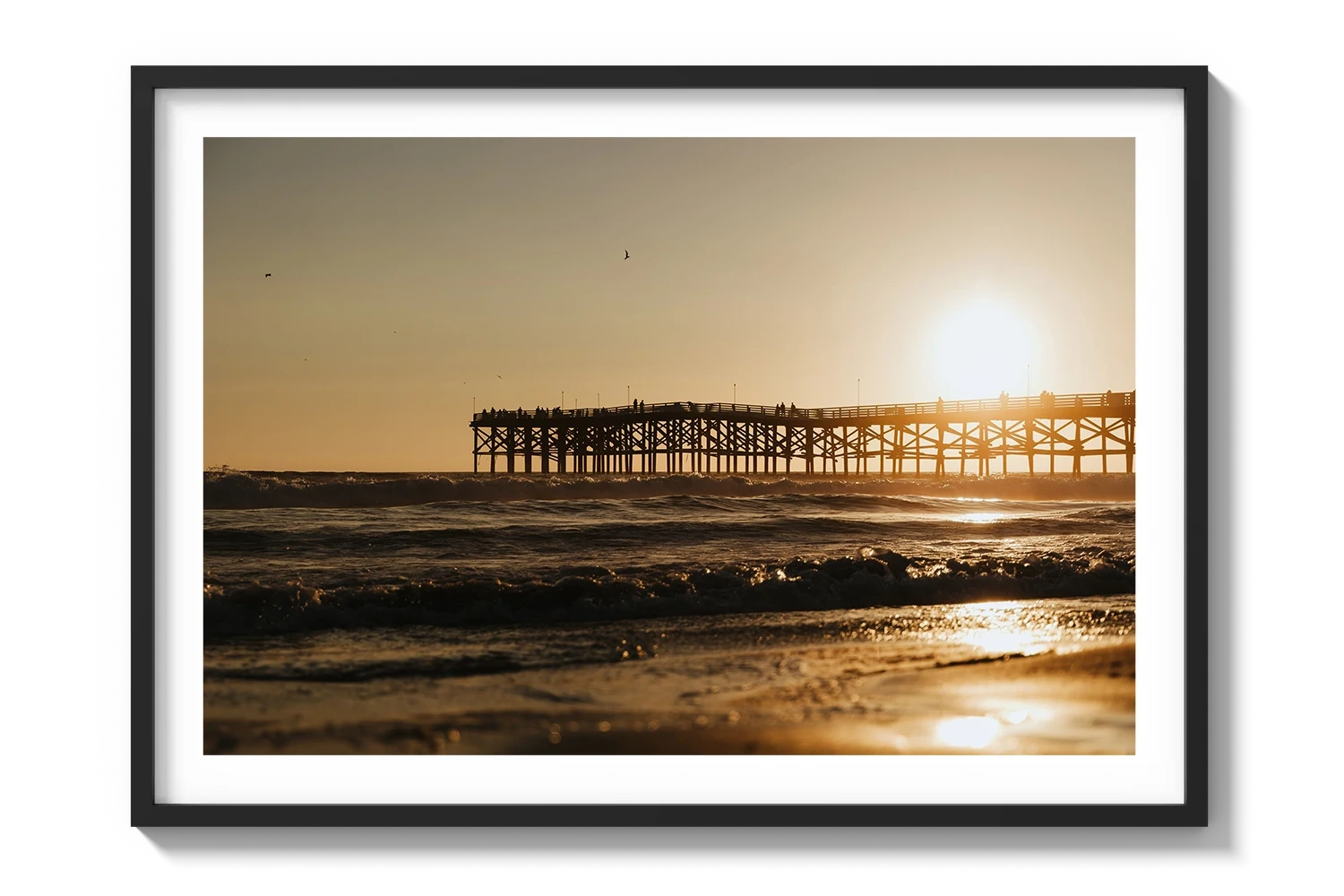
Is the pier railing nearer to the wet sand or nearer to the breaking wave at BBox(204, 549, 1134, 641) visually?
the breaking wave at BBox(204, 549, 1134, 641)

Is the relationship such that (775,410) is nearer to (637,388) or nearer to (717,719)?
(637,388)

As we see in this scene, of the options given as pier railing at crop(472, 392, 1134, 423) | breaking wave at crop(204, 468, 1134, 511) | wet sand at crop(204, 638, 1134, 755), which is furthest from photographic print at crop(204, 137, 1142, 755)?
pier railing at crop(472, 392, 1134, 423)

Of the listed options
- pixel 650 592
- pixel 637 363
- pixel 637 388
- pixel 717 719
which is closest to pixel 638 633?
pixel 650 592

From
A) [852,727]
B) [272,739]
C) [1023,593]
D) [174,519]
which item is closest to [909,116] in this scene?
[852,727]

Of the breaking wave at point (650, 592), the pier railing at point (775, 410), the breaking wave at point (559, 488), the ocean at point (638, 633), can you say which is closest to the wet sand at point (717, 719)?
the ocean at point (638, 633)

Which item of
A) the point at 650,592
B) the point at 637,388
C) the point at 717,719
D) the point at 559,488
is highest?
the point at 637,388

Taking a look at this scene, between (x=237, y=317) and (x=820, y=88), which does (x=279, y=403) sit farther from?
(x=820, y=88)
